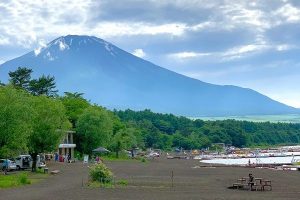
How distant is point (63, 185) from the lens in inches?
1421

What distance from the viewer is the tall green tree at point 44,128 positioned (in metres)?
48.5

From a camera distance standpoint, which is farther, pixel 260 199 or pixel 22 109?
pixel 22 109

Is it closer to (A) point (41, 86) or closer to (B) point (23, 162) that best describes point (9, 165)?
(B) point (23, 162)

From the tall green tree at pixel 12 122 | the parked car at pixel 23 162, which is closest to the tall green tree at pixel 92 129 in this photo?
the parked car at pixel 23 162

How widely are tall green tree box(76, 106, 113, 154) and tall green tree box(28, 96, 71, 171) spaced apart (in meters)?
31.7

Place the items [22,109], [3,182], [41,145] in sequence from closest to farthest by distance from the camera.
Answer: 1. [3,182]
2. [22,109]
3. [41,145]

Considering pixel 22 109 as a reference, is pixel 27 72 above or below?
above

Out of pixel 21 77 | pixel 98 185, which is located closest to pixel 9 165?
pixel 98 185

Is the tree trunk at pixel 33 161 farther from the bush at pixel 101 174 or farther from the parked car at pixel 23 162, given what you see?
the bush at pixel 101 174

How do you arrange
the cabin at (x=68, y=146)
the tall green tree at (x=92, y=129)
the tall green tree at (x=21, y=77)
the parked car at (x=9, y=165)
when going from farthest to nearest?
the tall green tree at (x=21, y=77)
the tall green tree at (x=92, y=129)
the cabin at (x=68, y=146)
the parked car at (x=9, y=165)

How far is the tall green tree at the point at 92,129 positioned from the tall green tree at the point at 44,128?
104 feet

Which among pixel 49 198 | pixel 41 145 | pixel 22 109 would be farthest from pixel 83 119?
pixel 49 198

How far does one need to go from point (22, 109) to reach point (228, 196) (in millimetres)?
19531

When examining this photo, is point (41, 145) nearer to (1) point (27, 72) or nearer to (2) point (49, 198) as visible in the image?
(2) point (49, 198)
